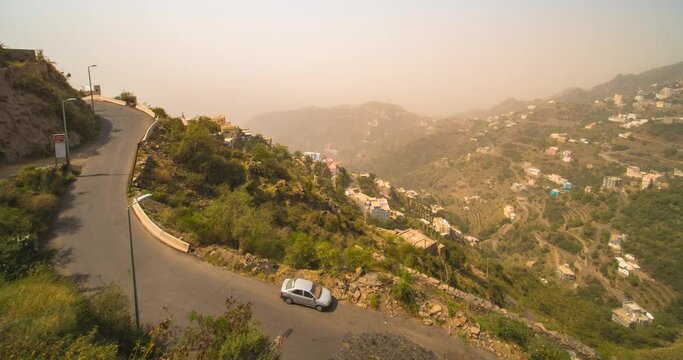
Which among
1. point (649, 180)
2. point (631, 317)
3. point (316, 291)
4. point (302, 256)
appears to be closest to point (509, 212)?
point (649, 180)

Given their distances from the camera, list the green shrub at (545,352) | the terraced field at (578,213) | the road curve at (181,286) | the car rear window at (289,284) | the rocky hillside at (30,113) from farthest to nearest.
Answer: the terraced field at (578,213) < the rocky hillside at (30,113) < the car rear window at (289,284) < the road curve at (181,286) < the green shrub at (545,352)

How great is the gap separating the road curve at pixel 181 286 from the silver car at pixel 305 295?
0.87 feet

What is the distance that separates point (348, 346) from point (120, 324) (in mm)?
6727

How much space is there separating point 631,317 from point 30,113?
241 ft

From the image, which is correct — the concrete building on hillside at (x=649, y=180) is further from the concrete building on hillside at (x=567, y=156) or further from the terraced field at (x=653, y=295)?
the terraced field at (x=653, y=295)

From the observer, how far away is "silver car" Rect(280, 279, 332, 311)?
13.2m

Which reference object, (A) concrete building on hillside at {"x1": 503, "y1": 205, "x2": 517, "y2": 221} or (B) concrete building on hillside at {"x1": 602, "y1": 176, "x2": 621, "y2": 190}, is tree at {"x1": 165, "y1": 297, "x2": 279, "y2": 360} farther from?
(B) concrete building on hillside at {"x1": 602, "y1": 176, "x2": 621, "y2": 190}

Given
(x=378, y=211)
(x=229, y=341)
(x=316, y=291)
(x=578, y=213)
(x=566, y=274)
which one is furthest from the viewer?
(x=578, y=213)

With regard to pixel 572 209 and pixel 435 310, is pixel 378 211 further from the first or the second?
pixel 572 209

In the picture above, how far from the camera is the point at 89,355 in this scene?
5.94 metres

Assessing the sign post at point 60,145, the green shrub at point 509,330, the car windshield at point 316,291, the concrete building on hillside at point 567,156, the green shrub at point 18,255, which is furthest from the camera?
the concrete building on hillside at point 567,156

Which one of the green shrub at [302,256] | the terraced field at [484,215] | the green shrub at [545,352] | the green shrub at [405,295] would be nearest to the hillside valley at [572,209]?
the terraced field at [484,215]

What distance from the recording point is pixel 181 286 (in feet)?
44.9

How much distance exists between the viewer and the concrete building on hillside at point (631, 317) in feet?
156
